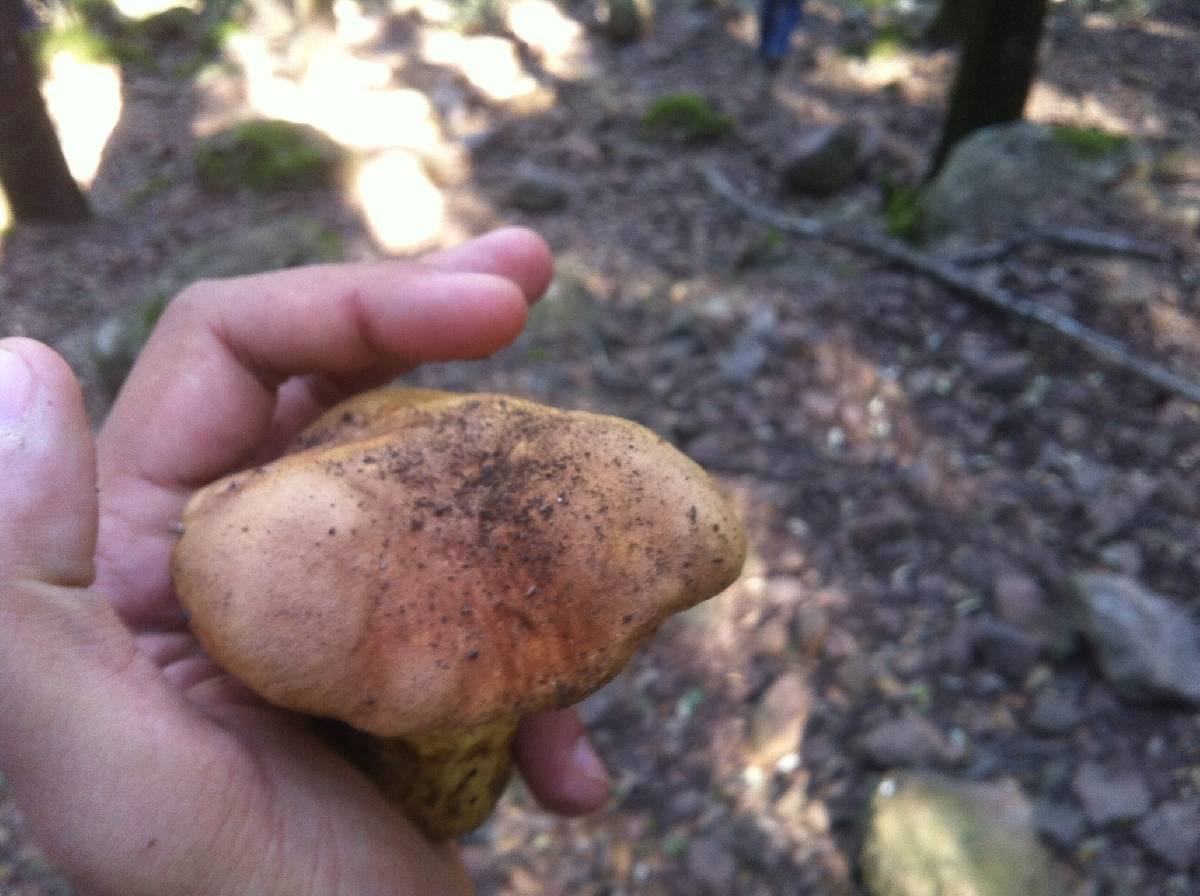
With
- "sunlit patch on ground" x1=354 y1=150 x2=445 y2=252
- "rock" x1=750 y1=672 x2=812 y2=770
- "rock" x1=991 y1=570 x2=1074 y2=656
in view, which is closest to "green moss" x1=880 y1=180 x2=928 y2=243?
"rock" x1=991 y1=570 x2=1074 y2=656

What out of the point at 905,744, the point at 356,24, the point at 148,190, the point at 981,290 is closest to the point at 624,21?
the point at 356,24

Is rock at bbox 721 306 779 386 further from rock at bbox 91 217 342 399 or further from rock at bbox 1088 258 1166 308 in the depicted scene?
rock at bbox 91 217 342 399

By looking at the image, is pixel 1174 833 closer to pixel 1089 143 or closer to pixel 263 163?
pixel 1089 143

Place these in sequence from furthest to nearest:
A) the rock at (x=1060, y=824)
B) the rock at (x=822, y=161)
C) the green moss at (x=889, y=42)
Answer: the green moss at (x=889, y=42), the rock at (x=822, y=161), the rock at (x=1060, y=824)

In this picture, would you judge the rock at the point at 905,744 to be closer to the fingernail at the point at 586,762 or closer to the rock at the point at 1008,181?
the fingernail at the point at 586,762

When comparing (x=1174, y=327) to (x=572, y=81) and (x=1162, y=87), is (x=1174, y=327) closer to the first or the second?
(x=1162, y=87)

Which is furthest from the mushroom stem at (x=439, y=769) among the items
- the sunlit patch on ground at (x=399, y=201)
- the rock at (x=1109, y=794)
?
the sunlit patch on ground at (x=399, y=201)

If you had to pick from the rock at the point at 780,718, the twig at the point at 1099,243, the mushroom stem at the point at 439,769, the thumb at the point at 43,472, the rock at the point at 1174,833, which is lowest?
the rock at the point at 780,718

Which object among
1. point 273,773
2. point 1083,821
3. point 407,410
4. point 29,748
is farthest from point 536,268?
point 1083,821
